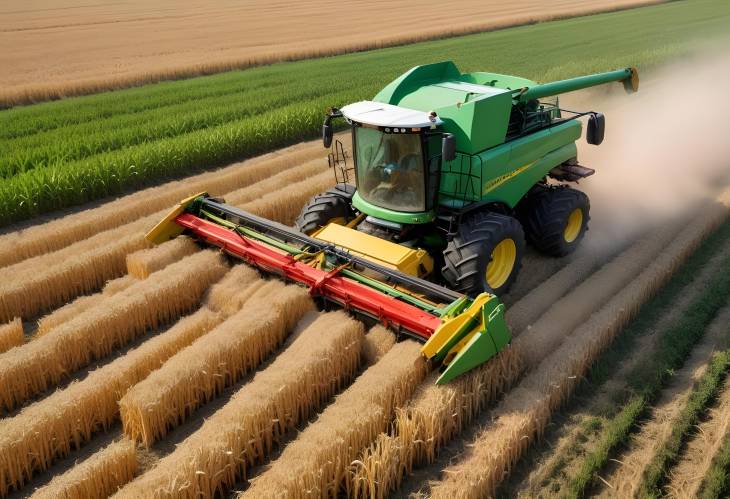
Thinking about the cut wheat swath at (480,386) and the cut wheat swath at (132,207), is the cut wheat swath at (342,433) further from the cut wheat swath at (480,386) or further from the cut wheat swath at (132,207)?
the cut wheat swath at (132,207)

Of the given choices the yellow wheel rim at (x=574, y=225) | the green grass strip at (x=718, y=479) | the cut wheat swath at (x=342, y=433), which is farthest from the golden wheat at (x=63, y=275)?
the green grass strip at (x=718, y=479)

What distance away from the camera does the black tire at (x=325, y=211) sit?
26.4 feet

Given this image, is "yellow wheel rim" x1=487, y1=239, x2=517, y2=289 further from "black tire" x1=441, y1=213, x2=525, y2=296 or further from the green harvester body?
the green harvester body

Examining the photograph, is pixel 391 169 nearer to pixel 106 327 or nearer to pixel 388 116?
pixel 388 116

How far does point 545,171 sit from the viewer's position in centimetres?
843

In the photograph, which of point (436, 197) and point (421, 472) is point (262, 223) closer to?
point (436, 197)

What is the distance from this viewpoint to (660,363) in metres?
6.15

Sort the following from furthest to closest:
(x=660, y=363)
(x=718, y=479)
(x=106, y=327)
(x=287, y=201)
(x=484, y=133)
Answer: (x=287, y=201)
(x=484, y=133)
(x=106, y=327)
(x=660, y=363)
(x=718, y=479)

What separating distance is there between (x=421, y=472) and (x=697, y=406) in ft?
8.29

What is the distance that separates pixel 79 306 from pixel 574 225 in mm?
6350

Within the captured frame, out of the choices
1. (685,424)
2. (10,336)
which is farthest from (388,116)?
(10,336)

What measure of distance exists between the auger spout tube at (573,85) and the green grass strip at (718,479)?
178 inches

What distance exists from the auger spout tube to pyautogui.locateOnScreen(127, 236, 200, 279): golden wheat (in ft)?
15.0

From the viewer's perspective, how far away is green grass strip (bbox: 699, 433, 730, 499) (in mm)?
4699
